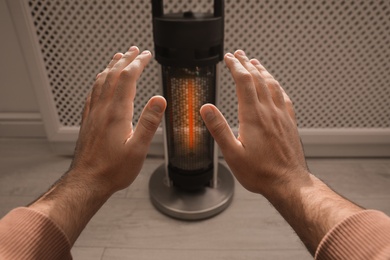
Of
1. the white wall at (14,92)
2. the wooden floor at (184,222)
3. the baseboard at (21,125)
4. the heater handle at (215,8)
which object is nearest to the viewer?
the heater handle at (215,8)

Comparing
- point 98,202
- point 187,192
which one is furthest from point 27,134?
point 98,202

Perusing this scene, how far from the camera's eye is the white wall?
1229mm

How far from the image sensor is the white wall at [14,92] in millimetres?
1229

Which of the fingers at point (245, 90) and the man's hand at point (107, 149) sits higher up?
the fingers at point (245, 90)

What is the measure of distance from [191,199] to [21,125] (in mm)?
919

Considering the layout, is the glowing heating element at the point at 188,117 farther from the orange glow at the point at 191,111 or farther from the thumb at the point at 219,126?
the thumb at the point at 219,126

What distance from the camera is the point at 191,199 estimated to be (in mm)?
1092

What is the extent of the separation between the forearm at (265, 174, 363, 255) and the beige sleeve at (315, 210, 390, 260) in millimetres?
24

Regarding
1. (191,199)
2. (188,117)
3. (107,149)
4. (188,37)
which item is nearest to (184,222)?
(191,199)

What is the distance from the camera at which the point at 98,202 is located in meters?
0.65

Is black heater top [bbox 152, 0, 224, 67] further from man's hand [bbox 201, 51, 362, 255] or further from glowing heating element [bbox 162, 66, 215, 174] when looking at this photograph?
man's hand [bbox 201, 51, 362, 255]

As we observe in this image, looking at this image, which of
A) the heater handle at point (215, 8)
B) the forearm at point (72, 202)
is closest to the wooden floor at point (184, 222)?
the forearm at point (72, 202)

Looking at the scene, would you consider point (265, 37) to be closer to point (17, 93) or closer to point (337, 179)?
point (337, 179)

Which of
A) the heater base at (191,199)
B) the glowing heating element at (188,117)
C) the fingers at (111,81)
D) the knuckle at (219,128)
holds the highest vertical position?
the fingers at (111,81)
